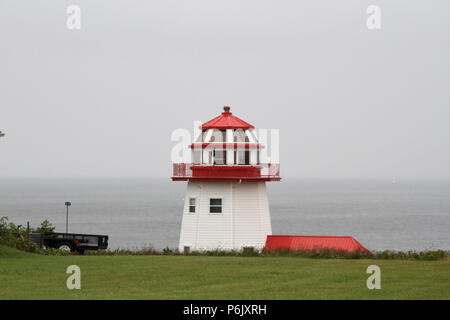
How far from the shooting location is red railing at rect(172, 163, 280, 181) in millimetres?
35438

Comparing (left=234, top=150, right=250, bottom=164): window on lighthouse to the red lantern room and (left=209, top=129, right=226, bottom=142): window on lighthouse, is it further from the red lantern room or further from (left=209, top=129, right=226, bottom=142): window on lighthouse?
(left=209, top=129, right=226, bottom=142): window on lighthouse

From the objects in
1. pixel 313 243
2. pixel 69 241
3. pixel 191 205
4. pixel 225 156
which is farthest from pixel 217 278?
pixel 69 241

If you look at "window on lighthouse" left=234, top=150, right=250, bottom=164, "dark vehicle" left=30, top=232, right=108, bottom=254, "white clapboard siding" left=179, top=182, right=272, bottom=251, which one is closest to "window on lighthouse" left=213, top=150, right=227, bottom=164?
"window on lighthouse" left=234, top=150, right=250, bottom=164

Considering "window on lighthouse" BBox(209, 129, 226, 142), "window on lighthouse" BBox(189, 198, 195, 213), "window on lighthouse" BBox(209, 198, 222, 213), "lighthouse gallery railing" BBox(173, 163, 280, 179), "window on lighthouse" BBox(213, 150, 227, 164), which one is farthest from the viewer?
"window on lighthouse" BBox(189, 198, 195, 213)

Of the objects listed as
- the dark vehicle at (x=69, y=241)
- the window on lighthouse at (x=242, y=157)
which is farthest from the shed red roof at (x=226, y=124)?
the dark vehicle at (x=69, y=241)

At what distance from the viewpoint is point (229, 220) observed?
3544cm

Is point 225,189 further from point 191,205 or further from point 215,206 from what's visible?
point 191,205

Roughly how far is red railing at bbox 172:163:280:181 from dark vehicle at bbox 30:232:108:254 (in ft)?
16.9

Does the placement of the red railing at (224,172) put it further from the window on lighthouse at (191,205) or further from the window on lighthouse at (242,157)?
the window on lighthouse at (191,205)

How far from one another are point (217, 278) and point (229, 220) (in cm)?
1250
